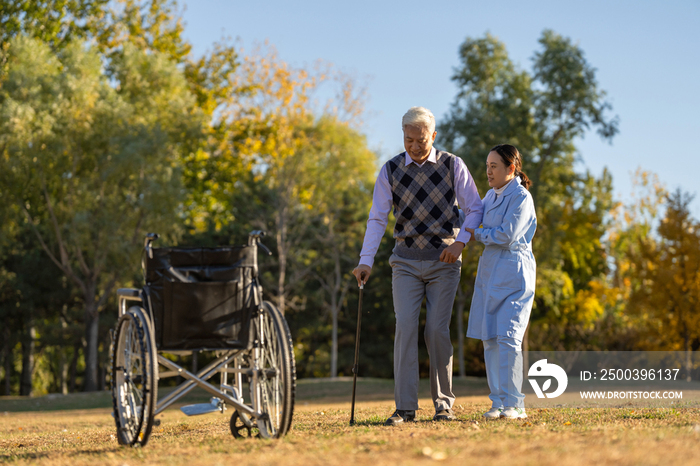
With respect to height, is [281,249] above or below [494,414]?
above

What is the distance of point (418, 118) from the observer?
16.0ft

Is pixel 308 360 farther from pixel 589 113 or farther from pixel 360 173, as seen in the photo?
pixel 589 113

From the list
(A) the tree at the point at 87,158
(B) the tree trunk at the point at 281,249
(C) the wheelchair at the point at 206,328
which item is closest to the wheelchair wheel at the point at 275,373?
(C) the wheelchair at the point at 206,328

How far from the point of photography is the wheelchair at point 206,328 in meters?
4.06

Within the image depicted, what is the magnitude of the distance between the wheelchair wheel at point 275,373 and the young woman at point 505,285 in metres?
1.44

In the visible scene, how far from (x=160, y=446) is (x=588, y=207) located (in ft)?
70.9

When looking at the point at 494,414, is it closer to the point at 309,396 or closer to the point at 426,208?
the point at 426,208

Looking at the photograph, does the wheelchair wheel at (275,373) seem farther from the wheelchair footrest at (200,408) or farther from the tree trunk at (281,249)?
the tree trunk at (281,249)

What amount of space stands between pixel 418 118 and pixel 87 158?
56.7ft

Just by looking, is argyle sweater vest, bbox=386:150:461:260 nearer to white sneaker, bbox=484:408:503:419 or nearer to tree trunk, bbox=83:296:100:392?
white sneaker, bbox=484:408:503:419

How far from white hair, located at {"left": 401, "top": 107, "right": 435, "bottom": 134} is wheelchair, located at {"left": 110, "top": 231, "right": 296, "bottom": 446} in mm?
1360

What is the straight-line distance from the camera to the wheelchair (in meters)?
4.06

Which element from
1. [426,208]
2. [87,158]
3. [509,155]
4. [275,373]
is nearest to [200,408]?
[275,373]

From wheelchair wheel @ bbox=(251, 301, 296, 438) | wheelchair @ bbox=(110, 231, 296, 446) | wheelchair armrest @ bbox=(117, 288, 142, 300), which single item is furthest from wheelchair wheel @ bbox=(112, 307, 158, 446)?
A: wheelchair wheel @ bbox=(251, 301, 296, 438)
